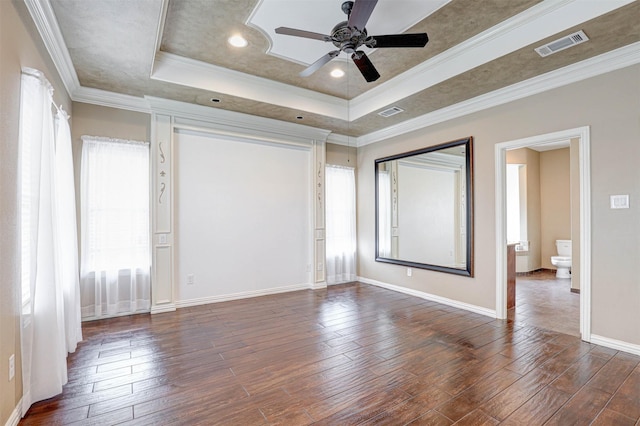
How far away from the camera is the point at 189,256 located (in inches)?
181

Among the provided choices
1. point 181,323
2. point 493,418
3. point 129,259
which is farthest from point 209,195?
point 493,418

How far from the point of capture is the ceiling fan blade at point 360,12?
2.12m

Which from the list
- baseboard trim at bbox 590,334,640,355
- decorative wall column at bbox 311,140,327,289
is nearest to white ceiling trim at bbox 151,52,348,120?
decorative wall column at bbox 311,140,327,289

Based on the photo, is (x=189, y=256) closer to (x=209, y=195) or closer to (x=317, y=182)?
(x=209, y=195)

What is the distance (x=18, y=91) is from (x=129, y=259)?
2591 mm

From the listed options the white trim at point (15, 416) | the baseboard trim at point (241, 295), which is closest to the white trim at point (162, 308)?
the baseboard trim at point (241, 295)

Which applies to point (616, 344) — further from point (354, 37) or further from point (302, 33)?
point (302, 33)

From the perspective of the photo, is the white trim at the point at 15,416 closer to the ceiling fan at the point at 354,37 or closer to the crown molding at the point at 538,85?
the ceiling fan at the point at 354,37

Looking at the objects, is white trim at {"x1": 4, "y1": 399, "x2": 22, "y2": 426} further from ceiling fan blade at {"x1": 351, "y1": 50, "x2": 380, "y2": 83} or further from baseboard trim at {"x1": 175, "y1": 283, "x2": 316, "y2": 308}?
ceiling fan blade at {"x1": 351, "y1": 50, "x2": 380, "y2": 83}

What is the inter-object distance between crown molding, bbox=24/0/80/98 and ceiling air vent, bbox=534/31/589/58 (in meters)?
4.16

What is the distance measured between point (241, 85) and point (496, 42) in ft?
9.82

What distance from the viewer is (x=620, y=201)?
3.04 m

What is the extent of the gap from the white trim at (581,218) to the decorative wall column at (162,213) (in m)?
4.39

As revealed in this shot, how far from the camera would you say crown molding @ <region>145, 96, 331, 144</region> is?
4375mm
